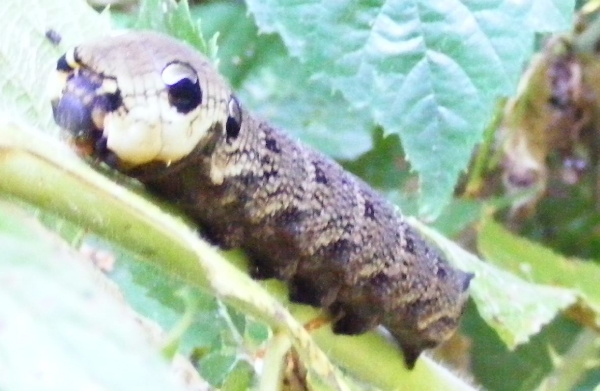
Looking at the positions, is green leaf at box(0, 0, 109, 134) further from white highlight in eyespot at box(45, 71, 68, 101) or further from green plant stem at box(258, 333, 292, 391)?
green plant stem at box(258, 333, 292, 391)

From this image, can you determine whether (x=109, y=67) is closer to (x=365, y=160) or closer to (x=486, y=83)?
(x=486, y=83)

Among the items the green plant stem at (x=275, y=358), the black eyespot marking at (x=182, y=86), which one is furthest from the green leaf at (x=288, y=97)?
the green plant stem at (x=275, y=358)

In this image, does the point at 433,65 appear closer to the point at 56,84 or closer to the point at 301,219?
the point at 301,219

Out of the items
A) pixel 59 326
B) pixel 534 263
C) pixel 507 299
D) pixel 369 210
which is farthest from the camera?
pixel 534 263

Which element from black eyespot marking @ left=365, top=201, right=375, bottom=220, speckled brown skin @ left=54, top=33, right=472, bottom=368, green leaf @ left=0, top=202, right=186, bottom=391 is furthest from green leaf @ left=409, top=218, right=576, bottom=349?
green leaf @ left=0, top=202, right=186, bottom=391

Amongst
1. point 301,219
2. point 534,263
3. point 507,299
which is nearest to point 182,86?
point 301,219

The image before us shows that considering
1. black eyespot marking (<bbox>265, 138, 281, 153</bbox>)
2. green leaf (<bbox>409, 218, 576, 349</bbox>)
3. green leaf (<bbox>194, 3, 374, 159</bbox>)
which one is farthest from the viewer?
→ green leaf (<bbox>194, 3, 374, 159</bbox>)
